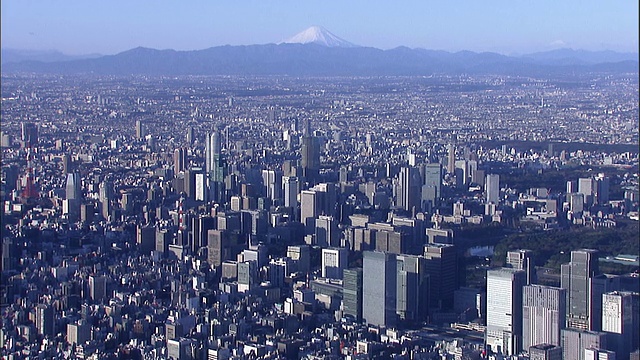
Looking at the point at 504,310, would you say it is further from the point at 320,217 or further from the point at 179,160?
the point at 179,160

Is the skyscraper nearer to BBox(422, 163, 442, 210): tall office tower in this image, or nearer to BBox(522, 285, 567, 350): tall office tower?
BBox(422, 163, 442, 210): tall office tower

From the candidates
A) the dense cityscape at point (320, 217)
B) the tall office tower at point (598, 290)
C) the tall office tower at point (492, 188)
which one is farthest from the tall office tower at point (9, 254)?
the tall office tower at point (492, 188)

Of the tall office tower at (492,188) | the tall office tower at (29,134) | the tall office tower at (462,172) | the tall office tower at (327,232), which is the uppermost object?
the tall office tower at (29,134)

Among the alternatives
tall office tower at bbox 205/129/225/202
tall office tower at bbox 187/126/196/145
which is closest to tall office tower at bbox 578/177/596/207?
tall office tower at bbox 205/129/225/202

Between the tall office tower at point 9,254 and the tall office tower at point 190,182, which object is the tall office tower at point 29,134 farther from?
the tall office tower at point 9,254

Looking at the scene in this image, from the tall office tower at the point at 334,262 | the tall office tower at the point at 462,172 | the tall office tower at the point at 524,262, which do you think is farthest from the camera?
the tall office tower at the point at 462,172

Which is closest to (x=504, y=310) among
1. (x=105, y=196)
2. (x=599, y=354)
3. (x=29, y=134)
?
(x=599, y=354)

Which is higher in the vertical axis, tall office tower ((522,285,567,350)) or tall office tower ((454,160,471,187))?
tall office tower ((454,160,471,187))
